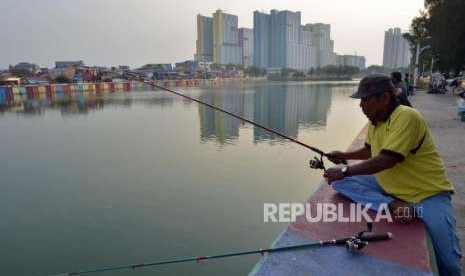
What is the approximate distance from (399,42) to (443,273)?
9580 centimetres

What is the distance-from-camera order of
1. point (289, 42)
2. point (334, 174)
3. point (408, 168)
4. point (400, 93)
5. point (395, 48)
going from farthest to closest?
1. point (289, 42)
2. point (395, 48)
3. point (400, 93)
4. point (334, 174)
5. point (408, 168)

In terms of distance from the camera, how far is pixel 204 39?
148 m

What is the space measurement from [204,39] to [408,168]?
502 feet

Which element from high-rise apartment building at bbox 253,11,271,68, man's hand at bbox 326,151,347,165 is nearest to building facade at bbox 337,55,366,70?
high-rise apartment building at bbox 253,11,271,68

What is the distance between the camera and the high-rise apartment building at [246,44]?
153 meters

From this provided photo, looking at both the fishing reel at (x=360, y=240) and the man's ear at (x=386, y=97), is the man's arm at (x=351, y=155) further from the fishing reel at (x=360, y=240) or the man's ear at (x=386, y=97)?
the fishing reel at (x=360, y=240)

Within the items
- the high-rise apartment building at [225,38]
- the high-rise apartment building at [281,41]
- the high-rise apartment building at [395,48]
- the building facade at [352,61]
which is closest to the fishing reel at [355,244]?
the high-rise apartment building at [395,48]

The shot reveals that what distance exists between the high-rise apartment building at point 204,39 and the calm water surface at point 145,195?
139 meters

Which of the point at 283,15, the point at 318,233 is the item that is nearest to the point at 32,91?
the point at 318,233

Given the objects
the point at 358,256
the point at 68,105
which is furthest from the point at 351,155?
the point at 68,105

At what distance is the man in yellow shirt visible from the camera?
2307 mm

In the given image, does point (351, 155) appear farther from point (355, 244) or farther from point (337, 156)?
point (355, 244)

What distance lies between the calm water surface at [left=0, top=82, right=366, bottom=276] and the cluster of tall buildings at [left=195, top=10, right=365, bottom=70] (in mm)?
131388

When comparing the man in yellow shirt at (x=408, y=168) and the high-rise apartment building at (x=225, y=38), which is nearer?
the man in yellow shirt at (x=408, y=168)
